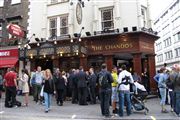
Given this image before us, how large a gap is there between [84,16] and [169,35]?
4604 cm

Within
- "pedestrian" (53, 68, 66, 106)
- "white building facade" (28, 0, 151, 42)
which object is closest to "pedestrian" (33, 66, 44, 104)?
"pedestrian" (53, 68, 66, 106)

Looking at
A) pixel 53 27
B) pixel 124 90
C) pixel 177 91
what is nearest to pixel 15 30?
pixel 53 27

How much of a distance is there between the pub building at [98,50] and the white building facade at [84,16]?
2.39ft

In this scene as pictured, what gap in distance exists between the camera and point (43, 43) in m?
23.4

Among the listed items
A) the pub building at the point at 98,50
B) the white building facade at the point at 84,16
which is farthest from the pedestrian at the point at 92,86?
the white building facade at the point at 84,16

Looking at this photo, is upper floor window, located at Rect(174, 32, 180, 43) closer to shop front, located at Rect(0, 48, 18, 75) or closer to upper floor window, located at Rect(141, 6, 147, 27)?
upper floor window, located at Rect(141, 6, 147, 27)

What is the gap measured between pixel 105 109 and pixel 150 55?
39.6 feet

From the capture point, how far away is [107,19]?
23062 millimetres

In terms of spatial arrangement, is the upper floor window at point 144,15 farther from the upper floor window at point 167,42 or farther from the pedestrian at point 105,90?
the upper floor window at point 167,42

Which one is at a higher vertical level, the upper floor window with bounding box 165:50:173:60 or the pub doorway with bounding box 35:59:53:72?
the upper floor window with bounding box 165:50:173:60

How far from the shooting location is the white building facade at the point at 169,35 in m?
60.8

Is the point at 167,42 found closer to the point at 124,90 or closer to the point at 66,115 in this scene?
the point at 124,90

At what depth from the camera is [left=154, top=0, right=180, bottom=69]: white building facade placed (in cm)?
6078

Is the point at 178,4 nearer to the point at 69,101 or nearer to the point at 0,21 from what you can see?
the point at 0,21
